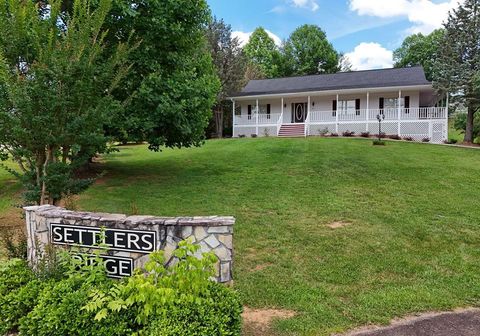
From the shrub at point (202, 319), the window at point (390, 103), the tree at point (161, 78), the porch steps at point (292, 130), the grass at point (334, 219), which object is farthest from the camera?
the porch steps at point (292, 130)

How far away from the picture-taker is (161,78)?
10.6 metres

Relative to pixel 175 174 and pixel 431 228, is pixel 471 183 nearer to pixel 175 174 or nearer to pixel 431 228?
pixel 431 228

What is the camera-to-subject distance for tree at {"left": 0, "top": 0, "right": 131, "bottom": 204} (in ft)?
15.2

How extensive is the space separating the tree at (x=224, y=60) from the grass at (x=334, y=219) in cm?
1298

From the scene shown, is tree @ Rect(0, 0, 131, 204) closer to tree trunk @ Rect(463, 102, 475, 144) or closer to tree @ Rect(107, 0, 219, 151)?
tree @ Rect(107, 0, 219, 151)

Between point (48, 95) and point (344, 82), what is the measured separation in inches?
885

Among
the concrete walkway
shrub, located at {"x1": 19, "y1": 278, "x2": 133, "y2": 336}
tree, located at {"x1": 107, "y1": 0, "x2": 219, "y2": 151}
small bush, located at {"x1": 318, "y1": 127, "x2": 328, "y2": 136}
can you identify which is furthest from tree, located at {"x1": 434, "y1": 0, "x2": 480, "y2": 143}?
shrub, located at {"x1": 19, "y1": 278, "x2": 133, "y2": 336}

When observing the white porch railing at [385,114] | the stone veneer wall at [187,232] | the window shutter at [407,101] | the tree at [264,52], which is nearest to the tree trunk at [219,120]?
the white porch railing at [385,114]

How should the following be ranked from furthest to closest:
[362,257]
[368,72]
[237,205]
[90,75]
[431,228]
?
[368,72] < [237,205] < [431,228] < [362,257] < [90,75]

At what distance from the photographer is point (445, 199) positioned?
8.66m

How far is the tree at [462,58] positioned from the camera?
20156 mm

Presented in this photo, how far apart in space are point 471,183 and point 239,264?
314 inches

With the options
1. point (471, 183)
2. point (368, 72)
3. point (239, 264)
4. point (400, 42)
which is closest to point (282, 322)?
point (239, 264)

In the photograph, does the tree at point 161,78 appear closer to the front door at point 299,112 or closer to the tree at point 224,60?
the tree at point 224,60
